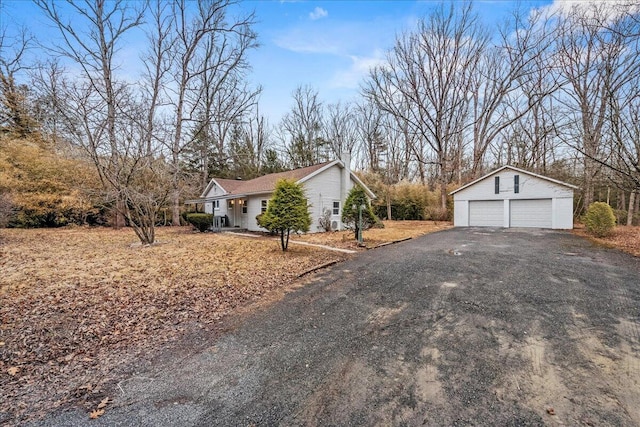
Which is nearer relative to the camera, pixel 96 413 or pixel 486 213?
pixel 96 413

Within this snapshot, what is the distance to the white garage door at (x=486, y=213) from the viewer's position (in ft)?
58.7

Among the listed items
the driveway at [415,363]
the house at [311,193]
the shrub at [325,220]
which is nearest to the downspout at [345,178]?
the house at [311,193]

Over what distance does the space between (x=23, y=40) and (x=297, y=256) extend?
14.5m

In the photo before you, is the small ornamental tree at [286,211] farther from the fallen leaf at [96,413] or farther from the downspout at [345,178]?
the downspout at [345,178]

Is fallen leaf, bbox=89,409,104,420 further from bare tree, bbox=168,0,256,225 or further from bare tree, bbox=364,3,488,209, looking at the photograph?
bare tree, bbox=364,3,488,209

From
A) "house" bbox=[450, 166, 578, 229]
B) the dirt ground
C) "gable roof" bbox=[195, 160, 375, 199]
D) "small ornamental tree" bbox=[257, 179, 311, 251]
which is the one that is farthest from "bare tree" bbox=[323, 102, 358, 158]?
the dirt ground

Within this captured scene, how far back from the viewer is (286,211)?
8.80 meters

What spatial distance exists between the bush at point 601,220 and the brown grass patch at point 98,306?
40.0ft

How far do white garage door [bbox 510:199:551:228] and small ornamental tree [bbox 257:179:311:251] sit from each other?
15013 millimetres

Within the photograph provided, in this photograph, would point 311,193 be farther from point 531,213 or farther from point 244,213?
point 531,213

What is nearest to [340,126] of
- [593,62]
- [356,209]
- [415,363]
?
[593,62]

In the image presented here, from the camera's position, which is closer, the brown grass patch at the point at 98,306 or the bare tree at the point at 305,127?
the brown grass patch at the point at 98,306

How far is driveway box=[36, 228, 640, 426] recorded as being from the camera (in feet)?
7.45

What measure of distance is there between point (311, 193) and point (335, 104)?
731 inches
